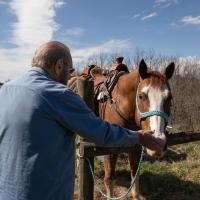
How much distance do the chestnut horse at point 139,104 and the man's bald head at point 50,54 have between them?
62.4 inches

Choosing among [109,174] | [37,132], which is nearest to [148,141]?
[37,132]

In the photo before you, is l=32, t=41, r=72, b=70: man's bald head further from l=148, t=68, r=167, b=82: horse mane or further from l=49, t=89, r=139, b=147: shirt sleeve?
l=148, t=68, r=167, b=82: horse mane

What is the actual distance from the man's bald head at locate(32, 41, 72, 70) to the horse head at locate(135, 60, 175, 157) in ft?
5.34

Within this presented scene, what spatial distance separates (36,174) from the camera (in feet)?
6.48

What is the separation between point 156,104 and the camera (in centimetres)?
372

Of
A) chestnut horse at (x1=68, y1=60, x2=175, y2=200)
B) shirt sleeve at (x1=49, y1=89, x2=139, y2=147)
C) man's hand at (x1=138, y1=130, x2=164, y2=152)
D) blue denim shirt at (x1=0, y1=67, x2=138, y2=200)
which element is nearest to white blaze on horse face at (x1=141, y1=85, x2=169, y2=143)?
chestnut horse at (x1=68, y1=60, x2=175, y2=200)

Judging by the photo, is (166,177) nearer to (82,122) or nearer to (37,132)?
(82,122)

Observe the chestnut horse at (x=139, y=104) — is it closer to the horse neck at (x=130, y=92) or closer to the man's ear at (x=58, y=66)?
the horse neck at (x=130, y=92)

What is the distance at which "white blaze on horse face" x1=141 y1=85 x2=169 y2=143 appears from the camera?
11.3ft

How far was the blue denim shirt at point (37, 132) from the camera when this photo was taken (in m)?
1.96

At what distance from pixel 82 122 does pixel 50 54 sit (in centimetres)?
44

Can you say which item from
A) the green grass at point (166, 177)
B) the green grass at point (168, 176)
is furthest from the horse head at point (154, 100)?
the green grass at point (168, 176)

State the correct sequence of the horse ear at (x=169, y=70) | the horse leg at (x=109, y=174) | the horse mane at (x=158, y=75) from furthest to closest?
the horse leg at (x=109, y=174), the horse ear at (x=169, y=70), the horse mane at (x=158, y=75)

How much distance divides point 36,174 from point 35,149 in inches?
5.6
